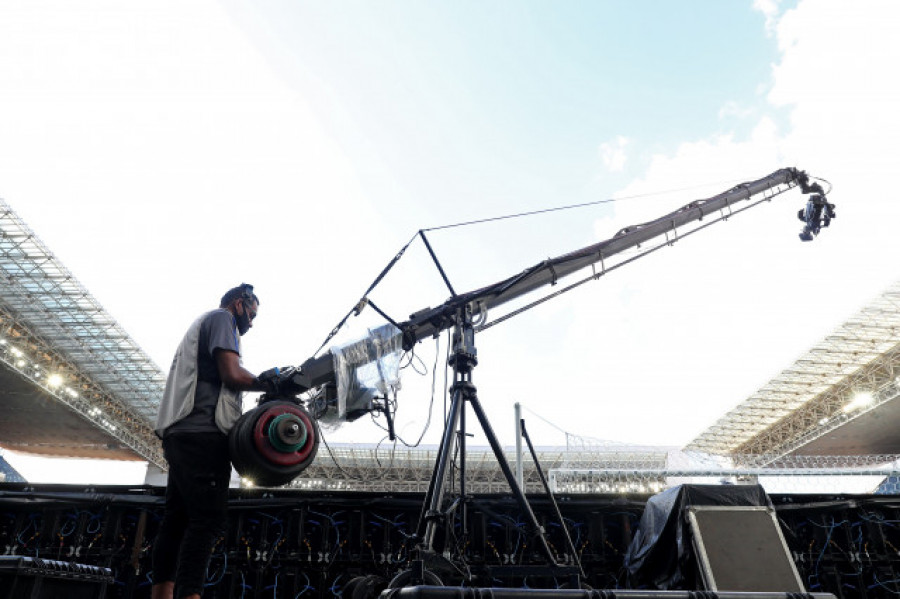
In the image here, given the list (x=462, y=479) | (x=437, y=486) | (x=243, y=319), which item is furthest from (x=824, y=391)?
(x=243, y=319)

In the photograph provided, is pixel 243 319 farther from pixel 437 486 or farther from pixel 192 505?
pixel 437 486

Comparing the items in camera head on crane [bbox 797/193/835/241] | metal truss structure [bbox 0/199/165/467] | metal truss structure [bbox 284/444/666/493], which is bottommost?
camera head on crane [bbox 797/193/835/241]

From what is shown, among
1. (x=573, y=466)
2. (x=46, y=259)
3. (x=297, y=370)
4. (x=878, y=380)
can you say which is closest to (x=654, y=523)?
(x=297, y=370)

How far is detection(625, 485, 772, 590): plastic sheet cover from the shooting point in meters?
3.42

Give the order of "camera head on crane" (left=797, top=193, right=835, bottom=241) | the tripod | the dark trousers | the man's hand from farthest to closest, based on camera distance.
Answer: "camera head on crane" (left=797, top=193, right=835, bottom=241)
the man's hand
the tripod
the dark trousers

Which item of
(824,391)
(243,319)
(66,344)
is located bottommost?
(243,319)

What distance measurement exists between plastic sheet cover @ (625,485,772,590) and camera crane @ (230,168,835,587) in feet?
3.37

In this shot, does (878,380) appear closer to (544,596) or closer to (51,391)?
(544,596)

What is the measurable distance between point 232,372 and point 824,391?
26.5 meters

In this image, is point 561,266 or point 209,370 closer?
point 209,370

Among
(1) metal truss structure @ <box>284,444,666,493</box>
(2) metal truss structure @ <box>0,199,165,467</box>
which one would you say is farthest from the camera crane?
(1) metal truss structure @ <box>284,444,666,493</box>

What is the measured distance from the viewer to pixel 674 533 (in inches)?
139

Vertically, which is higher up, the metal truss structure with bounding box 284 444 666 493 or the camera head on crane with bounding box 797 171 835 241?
the metal truss structure with bounding box 284 444 666 493

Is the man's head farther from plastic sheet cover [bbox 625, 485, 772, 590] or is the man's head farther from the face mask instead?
plastic sheet cover [bbox 625, 485, 772, 590]
